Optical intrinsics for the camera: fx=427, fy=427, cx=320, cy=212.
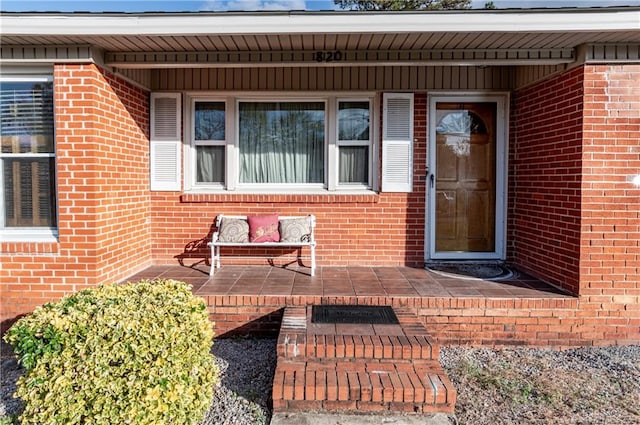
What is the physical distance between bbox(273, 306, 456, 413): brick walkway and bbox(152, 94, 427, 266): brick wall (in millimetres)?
1822

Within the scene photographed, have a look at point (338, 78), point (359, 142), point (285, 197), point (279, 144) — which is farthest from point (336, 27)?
point (285, 197)

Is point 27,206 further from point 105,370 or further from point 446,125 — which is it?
point 446,125

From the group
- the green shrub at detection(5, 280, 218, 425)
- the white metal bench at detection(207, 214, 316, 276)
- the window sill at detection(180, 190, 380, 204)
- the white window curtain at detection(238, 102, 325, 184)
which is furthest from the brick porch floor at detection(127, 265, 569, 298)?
the green shrub at detection(5, 280, 218, 425)

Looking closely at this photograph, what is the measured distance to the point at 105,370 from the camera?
239cm

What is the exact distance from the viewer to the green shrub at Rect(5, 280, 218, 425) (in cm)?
237

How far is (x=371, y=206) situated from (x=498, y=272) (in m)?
1.70

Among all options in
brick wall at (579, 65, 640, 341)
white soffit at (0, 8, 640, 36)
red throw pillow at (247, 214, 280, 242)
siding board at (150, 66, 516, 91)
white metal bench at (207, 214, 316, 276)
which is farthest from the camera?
siding board at (150, 66, 516, 91)

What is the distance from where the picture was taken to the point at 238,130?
18.1ft

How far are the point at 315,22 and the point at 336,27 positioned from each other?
0.18 metres

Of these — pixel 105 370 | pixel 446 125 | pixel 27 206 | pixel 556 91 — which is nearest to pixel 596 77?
pixel 556 91

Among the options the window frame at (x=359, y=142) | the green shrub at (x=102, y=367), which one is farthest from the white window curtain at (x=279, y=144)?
the green shrub at (x=102, y=367)

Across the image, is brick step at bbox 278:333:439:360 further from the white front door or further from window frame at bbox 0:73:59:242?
window frame at bbox 0:73:59:242

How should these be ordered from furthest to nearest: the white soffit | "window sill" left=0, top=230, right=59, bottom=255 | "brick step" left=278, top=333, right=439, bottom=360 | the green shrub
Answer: "window sill" left=0, top=230, right=59, bottom=255
the white soffit
"brick step" left=278, top=333, right=439, bottom=360
the green shrub

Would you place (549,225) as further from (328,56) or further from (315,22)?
(315,22)
